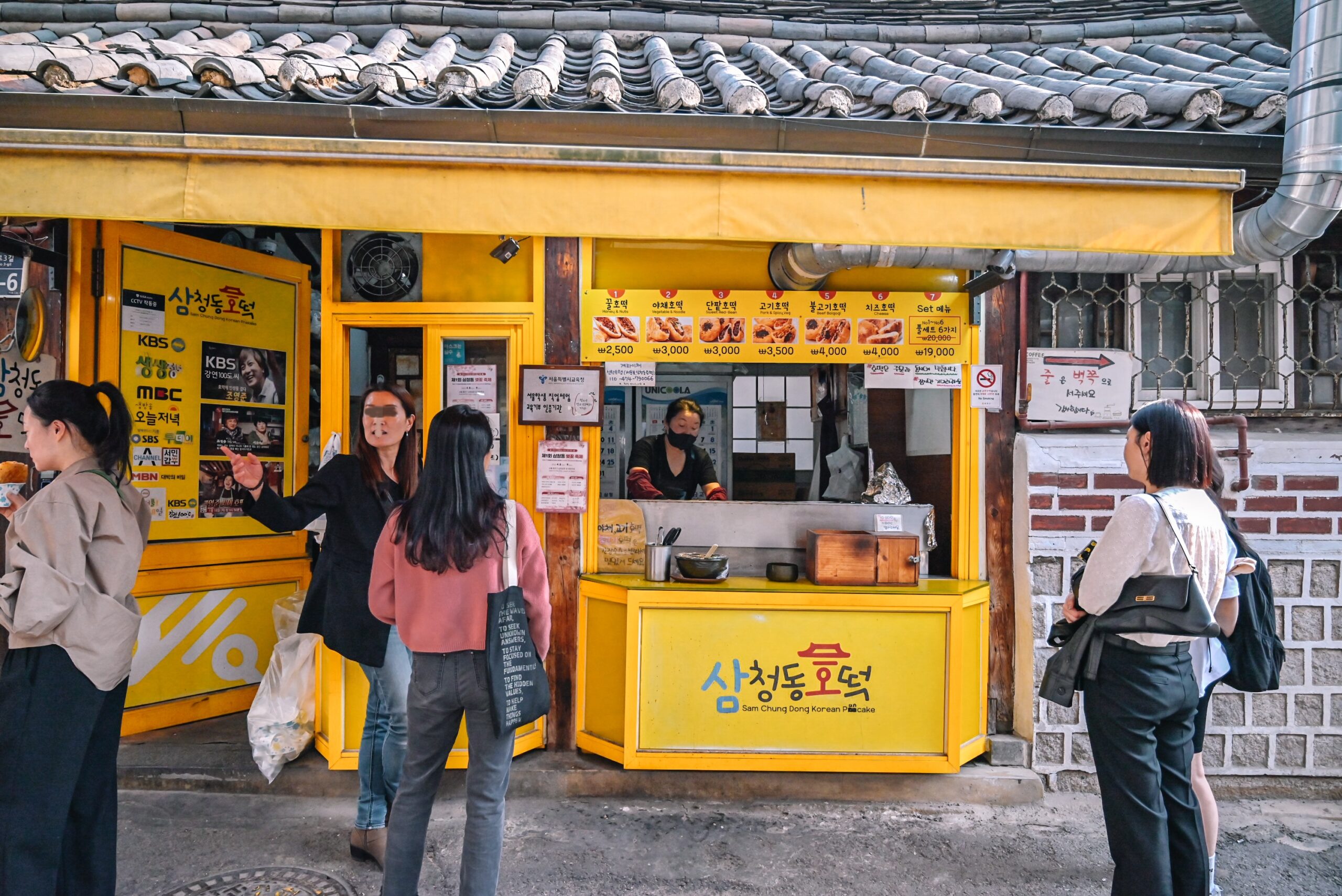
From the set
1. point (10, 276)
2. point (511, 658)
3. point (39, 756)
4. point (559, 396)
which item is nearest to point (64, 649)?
point (39, 756)

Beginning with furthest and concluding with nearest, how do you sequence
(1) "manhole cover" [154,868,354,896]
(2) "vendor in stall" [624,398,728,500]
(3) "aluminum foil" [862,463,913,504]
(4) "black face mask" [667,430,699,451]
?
(4) "black face mask" [667,430,699,451] → (2) "vendor in stall" [624,398,728,500] → (3) "aluminum foil" [862,463,913,504] → (1) "manhole cover" [154,868,354,896]

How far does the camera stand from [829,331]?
4508 millimetres

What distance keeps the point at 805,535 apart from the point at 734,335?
49.1 inches

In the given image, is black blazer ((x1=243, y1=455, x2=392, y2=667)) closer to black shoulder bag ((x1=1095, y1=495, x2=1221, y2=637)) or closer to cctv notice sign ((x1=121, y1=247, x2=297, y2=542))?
cctv notice sign ((x1=121, y1=247, x2=297, y2=542))

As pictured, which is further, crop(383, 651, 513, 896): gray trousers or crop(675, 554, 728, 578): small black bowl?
crop(675, 554, 728, 578): small black bowl

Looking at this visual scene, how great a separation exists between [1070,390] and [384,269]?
398 centimetres

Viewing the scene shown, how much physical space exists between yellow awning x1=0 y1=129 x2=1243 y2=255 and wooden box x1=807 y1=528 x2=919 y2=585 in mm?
1834

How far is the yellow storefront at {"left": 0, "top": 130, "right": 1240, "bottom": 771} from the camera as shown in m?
3.02

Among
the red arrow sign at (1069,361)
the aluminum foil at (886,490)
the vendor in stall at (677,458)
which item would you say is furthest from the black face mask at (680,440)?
the red arrow sign at (1069,361)

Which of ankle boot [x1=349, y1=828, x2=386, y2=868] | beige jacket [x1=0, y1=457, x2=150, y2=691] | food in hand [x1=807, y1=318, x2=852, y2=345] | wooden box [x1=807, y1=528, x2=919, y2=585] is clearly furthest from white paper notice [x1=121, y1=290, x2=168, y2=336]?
wooden box [x1=807, y1=528, x2=919, y2=585]

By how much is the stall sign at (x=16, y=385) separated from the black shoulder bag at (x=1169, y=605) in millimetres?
5416

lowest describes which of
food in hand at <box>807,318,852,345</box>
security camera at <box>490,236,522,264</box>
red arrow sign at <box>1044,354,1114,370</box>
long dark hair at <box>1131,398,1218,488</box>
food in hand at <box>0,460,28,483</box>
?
food in hand at <box>0,460,28,483</box>

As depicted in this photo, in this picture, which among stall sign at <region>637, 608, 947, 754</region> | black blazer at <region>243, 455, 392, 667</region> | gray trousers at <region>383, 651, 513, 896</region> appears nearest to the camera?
gray trousers at <region>383, 651, 513, 896</region>

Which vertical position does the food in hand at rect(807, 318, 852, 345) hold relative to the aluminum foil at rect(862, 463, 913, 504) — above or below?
above
